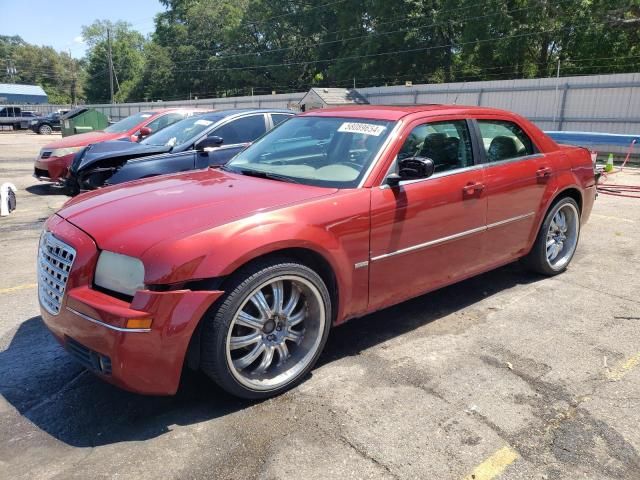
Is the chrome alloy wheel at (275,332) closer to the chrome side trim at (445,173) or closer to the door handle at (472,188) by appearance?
the chrome side trim at (445,173)

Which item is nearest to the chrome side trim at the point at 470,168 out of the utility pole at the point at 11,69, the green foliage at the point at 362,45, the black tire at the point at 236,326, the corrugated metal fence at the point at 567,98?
the black tire at the point at 236,326

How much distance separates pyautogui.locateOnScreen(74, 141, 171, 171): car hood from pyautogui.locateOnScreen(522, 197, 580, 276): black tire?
5068mm

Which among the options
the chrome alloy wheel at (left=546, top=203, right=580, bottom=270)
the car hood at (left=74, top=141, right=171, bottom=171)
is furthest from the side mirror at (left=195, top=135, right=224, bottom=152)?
the chrome alloy wheel at (left=546, top=203, right=580, bottom=270)

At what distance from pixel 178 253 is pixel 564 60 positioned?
3544cm

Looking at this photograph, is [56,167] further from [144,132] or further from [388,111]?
[388,111]

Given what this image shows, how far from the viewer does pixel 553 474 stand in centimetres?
248

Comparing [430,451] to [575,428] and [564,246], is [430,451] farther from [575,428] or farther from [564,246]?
[564,246]

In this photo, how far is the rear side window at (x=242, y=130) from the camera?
7652mm

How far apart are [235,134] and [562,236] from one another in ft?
15.2

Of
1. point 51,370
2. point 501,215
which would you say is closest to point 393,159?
point 501,215

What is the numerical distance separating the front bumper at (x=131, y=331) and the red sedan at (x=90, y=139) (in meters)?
7.84

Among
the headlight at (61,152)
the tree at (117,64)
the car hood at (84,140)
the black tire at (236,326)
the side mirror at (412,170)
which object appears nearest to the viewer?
the black tire at (236,326)

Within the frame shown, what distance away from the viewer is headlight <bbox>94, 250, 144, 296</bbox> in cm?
268

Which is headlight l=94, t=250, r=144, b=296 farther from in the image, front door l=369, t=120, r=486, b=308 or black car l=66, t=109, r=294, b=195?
black car l=66, t=109, r=294, b=195
